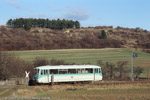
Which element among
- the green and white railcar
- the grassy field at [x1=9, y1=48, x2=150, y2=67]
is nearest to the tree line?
the grassy field at [x1=9, y1=48, x2=150, y2=67]

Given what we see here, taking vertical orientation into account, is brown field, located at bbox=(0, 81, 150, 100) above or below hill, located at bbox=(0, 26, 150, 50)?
below

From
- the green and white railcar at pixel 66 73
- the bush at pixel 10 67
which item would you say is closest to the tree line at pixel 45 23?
the bush at pixel 10 67

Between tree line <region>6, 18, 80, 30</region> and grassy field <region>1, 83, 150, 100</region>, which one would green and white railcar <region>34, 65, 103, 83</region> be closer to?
grassy field <region>1, 83, 150, 100</region>

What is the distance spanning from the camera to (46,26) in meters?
152

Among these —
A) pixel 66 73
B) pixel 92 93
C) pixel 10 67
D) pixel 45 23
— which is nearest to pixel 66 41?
pixel 45 23

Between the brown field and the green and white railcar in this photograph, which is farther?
the green and white railcar

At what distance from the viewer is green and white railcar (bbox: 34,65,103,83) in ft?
120

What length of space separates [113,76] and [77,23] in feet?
353

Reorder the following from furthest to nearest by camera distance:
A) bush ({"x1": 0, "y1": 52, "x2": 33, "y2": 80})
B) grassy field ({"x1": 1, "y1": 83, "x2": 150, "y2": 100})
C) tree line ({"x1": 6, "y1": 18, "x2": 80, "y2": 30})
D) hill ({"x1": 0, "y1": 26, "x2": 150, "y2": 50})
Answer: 1. tree line ({"x1": 6, "y1": 18, "x2": 80, "y2": 30})
2. hill ({"x1": 0, "y1": 26, "x2": 150, "y2": 50})
3. bush ({"x1": 0, "y1": 52, "x2": 33, "y2": 80})
4. grassy field ({"x1": 1, "y1": 83, "x2": 150, "y2": 100})

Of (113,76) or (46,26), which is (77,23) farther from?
(113,76)

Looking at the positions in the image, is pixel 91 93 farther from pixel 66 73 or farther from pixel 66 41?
pixel 66 41

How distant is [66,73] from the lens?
37344mm

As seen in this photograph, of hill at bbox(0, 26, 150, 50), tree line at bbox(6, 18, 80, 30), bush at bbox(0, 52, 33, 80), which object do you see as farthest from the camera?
tree line at bbox(6, 18, 80, 30)

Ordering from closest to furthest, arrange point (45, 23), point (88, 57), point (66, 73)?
point (66, 73)
point (88, 57)
point (45, 23)
